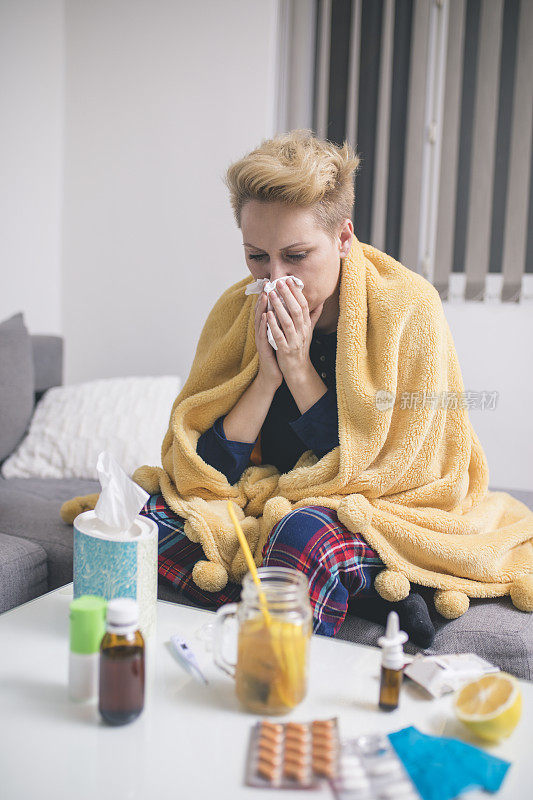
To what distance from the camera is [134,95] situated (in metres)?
2.70

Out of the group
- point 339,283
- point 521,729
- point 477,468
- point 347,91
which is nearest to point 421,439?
point 477,468

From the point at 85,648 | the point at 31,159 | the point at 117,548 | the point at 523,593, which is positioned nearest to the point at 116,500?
the point at 117,548

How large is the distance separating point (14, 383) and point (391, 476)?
51.8 inches

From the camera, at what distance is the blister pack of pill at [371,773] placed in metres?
0.61

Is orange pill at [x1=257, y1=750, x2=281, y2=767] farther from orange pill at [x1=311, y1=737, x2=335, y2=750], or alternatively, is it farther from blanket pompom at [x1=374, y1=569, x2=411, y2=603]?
blanket pompom at [x1=374, y1=569, x2=411, y2=603]

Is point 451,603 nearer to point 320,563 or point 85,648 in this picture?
point 320,563

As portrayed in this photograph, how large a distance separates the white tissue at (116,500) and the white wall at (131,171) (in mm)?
1644

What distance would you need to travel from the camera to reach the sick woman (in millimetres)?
1090

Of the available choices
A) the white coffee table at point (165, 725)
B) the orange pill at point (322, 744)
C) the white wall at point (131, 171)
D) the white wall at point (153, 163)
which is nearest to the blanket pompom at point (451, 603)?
the white coffee table at point (165, 725)

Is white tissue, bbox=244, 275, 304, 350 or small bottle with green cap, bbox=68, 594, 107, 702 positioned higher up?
white tissue, bbox=244, 275, 304, 350

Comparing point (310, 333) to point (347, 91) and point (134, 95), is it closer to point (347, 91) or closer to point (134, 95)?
point (347, 91)

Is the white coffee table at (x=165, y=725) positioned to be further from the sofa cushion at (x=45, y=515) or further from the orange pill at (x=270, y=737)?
the sofa cushion at (x=45, y=515)

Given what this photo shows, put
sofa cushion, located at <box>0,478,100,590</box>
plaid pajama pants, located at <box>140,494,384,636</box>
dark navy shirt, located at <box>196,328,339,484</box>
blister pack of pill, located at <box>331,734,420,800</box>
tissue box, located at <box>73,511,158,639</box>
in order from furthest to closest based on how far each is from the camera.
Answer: sofa cushion, located at <box>0,478,100,590</box>
dark navy shirt, located at <box>196,328,339,484</box>
plaid pajama pants, located at <box>140,494,384,636</box>
tissue box, located at <box>73,511,158,639</box>
blister pack of pill, located at <box>331,734,420,800</box>

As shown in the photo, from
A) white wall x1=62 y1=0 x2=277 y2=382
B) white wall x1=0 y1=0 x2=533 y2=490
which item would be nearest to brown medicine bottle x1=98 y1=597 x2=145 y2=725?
white wall x1=0 y1=0 x2=533 y2=490
